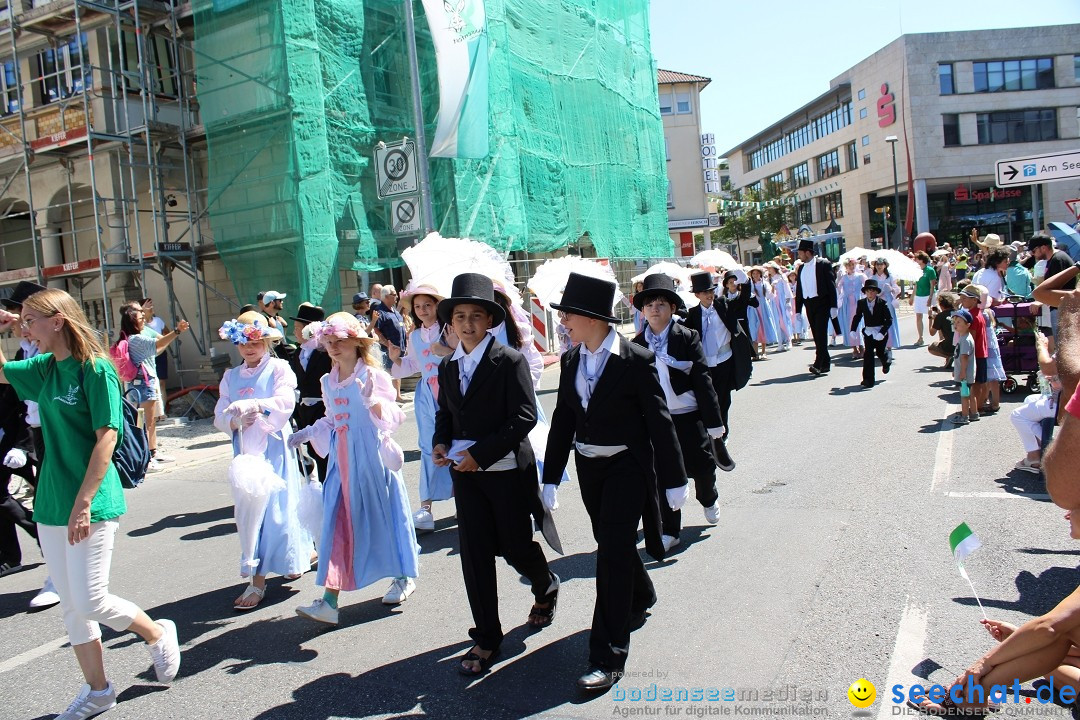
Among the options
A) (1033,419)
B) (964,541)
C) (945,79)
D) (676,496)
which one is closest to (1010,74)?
(945,79)

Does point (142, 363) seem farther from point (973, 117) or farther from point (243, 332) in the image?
point (973, 117)

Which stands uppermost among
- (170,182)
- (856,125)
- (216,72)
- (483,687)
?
(856,125)

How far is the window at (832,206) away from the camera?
223 feet

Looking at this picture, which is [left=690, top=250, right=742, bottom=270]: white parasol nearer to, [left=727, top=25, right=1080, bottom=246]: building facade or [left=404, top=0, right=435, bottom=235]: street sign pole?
[left=404, top=0, right=435, bottom=235]: street sign pole

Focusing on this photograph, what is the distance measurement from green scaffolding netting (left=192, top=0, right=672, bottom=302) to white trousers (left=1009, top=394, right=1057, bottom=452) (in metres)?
11.4

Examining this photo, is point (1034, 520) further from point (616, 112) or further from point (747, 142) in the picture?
point (747, 142)

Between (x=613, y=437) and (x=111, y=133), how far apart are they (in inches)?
606

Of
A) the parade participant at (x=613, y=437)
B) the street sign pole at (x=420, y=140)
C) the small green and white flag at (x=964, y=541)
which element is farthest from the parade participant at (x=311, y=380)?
the street sign pole at (x=420, y=140)

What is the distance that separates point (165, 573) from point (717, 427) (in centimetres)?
414

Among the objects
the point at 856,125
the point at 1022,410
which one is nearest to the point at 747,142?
the point at 856,125

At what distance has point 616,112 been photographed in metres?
25.0

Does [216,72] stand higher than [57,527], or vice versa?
[216,72]

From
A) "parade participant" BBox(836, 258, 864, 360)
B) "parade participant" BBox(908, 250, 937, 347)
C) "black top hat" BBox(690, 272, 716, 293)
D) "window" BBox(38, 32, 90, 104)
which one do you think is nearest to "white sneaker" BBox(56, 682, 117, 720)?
"black top hat" BBox(690, 272, 716, 293)

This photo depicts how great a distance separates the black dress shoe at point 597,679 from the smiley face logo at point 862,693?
1.02 m
